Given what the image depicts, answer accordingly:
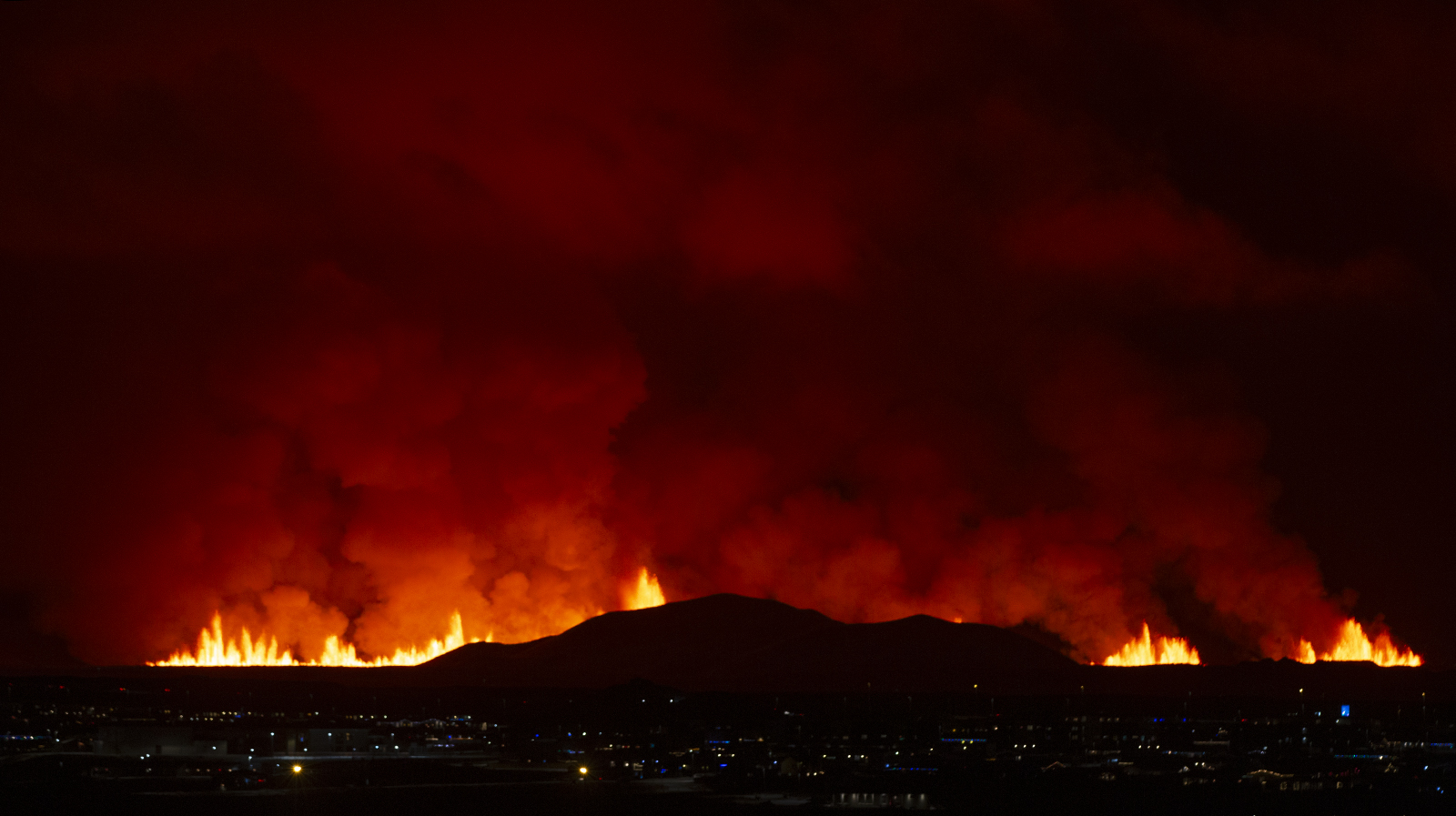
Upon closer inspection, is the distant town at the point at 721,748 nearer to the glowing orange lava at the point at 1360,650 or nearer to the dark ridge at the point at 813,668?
the dark ridge at the point at 813,668

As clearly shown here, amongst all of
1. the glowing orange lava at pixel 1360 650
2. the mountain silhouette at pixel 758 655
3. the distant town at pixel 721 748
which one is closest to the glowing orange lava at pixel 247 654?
the distant town at pixel 721 748

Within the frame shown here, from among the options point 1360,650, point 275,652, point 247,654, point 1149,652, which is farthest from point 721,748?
point 1360,650

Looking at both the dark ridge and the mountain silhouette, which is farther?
the mountain silhouette

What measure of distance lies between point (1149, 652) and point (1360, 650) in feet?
36.4

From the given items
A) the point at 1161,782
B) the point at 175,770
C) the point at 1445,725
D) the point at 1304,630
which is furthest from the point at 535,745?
the point at 1304,630

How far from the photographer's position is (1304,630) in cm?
9144

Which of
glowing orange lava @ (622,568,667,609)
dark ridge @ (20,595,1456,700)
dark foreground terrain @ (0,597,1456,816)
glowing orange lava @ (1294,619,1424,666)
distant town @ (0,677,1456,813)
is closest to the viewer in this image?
dark foreground terrain @ (0,597,1456,816)

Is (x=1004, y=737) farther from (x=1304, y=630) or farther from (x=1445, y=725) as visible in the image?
(x=1304, y=630)

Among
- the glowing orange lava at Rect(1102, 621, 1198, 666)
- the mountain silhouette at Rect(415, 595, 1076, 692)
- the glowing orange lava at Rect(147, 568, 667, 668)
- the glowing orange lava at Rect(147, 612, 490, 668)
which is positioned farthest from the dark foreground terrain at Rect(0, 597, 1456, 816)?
the glowing orange lava at Rect(1102, 621, 1198, 666)

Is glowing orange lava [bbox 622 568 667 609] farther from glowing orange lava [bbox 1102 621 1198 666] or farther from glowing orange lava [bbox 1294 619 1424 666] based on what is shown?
glowing orange lava [bbox 1294 619 1424 666]

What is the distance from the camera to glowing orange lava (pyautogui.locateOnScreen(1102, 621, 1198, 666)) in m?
93.0

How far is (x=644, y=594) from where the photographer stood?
329ft

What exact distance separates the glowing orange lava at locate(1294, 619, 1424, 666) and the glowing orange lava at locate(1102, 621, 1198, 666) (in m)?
6.31

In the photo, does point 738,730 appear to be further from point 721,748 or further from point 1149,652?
point 1149,652
